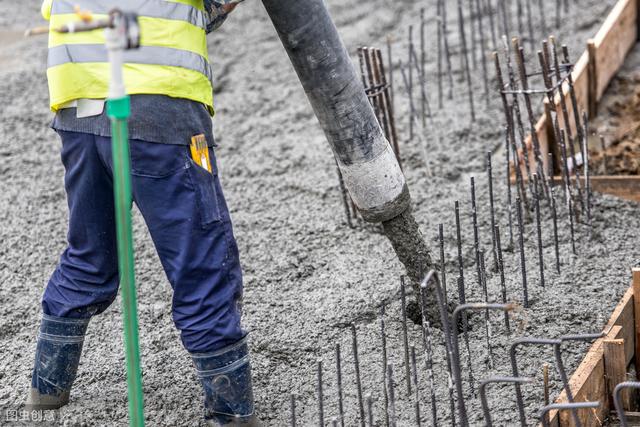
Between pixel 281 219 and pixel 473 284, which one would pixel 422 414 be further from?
pixel 281 219

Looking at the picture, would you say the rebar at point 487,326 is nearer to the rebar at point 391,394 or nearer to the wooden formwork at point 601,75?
the rebar at point 391,394

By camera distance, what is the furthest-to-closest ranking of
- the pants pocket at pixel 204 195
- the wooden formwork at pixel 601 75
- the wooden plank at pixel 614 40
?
the wooden plank at pixel 614 40
the wooden formwork at pixel 601 75
the pants pocket at pixel 204 195

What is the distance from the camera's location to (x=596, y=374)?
3.12m

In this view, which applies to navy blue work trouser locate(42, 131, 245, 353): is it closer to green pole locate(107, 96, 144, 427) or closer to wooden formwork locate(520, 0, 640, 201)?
green pole locate(107, 96, 144, 427)

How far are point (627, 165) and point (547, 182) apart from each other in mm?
709

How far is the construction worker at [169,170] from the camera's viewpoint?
282 centimetres

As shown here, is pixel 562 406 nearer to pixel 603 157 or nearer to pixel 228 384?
pixel 228 384

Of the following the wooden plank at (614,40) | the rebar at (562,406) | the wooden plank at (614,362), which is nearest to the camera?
the rebar at (562,406)

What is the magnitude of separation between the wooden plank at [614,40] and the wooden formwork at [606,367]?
86.1 inches

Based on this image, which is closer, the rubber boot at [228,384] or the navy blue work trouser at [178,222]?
the navy blue work trouser at [178,222]

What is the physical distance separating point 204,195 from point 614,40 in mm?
3566

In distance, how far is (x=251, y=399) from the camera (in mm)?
3082

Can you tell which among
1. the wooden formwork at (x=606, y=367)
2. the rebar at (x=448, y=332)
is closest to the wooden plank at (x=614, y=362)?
the wooden formwork at (x=606, y=367)

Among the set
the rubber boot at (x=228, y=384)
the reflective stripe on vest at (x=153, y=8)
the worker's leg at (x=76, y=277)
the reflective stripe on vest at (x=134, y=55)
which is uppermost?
the reflective stripe on vest at (x=153, y=8)
